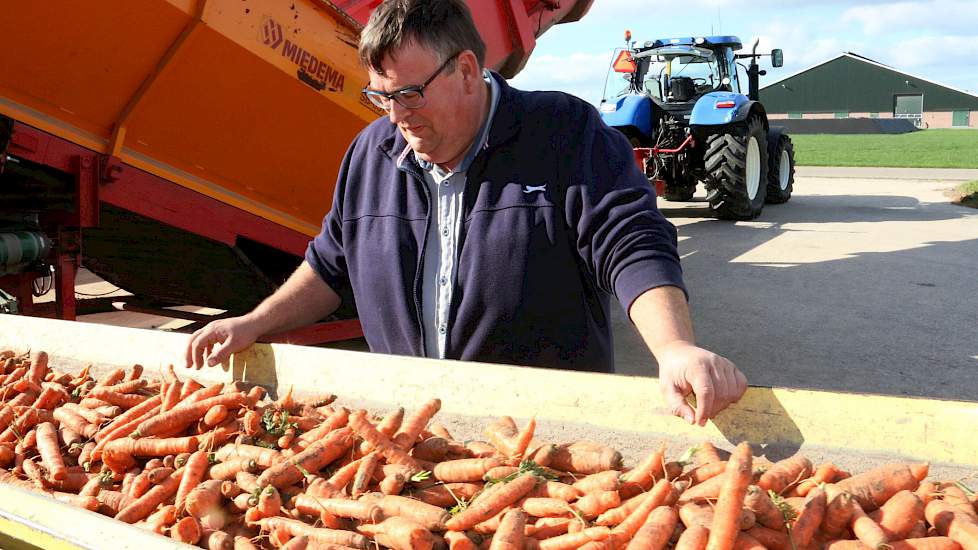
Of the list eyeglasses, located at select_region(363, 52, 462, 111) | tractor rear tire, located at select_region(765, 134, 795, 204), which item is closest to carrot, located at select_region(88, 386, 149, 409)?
eyeglasses, located at select_region(363, 52, 462, 111)

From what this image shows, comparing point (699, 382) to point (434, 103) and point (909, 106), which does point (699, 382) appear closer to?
point (434, 103)

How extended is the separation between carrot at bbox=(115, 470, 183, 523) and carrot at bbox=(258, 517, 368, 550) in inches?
13.2

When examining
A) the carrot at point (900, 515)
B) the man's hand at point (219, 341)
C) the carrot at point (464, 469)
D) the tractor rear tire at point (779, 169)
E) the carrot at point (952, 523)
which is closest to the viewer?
the carrot at point (952, 523)

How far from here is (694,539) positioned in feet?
5.61

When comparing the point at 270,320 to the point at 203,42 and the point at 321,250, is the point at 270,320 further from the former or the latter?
the point at 203,42

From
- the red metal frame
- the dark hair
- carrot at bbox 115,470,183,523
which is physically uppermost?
the dark hair

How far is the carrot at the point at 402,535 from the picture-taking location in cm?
179

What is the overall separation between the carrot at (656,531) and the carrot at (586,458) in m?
0.24

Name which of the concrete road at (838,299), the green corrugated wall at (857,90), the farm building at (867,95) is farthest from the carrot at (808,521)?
the green corrugated wall at (857,90)

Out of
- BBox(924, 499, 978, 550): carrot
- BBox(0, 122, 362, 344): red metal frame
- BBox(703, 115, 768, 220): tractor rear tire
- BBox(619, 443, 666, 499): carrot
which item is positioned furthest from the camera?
BBox(703, 115, 768, 220): tractor rear tire

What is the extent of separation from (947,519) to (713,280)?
7088 mm

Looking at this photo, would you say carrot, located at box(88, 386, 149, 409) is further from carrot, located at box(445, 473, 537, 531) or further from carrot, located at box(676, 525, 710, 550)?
carrot, located at box(676, 525, 710, 550)

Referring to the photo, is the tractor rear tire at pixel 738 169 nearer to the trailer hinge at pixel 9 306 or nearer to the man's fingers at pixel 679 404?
the trailer hinge at pixel 9 306

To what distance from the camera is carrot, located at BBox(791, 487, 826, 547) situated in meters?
1.73
